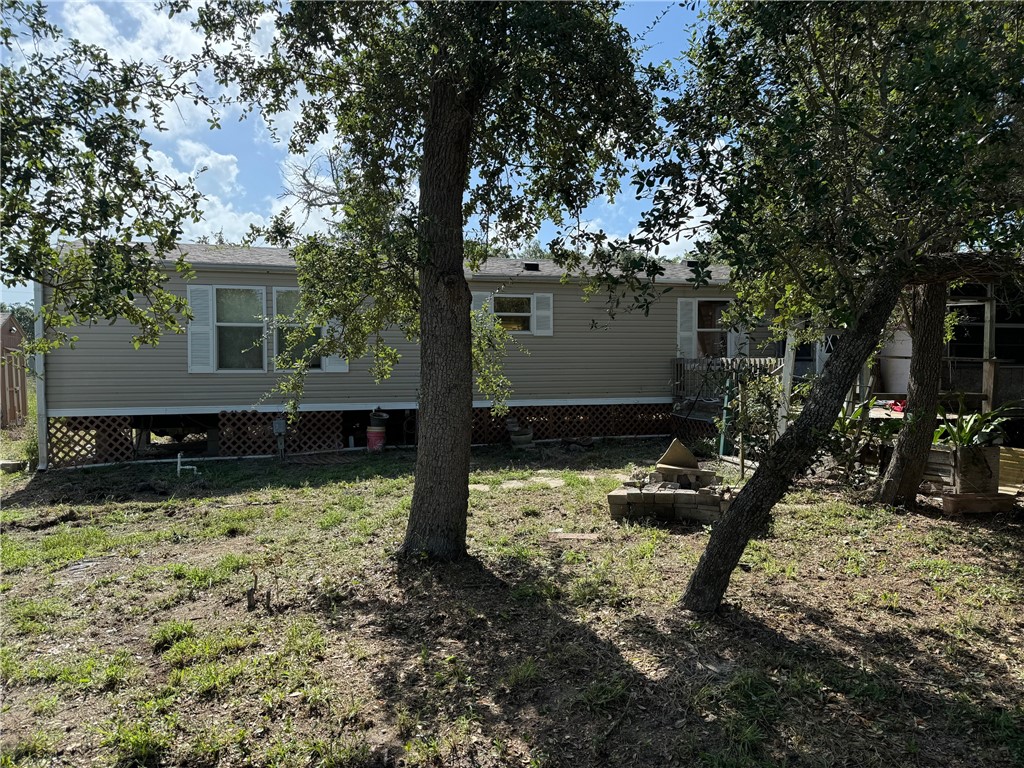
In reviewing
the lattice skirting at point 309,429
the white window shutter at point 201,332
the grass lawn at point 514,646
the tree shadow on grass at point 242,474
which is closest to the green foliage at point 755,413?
the grass lawn at point 514,646

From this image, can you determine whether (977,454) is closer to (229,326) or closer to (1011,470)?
(1011,470)

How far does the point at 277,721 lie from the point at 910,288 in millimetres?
7207

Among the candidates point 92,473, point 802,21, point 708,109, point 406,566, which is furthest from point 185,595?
point 92,473

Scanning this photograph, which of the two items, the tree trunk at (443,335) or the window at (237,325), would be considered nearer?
the tree trunk at (443,335)

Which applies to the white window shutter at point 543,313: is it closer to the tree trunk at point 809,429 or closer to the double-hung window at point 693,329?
the double-hung window at point 693,329

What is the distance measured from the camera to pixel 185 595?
4.96 meters

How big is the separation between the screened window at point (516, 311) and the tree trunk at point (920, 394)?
6.98 meters

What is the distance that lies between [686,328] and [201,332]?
925cm

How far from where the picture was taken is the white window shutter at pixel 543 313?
13016 mm

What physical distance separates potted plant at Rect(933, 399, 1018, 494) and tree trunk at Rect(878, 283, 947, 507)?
→ 279 mm

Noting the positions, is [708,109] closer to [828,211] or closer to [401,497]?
[828,211]

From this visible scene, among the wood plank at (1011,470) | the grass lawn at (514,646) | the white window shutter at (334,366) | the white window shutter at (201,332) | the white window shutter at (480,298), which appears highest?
the white window shutter at (480,298)

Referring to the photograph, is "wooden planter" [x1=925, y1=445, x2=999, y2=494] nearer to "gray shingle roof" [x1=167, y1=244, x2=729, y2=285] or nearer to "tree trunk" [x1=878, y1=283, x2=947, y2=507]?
"tree trunk" [x1=878, y1=283, x2=947, y2=507]

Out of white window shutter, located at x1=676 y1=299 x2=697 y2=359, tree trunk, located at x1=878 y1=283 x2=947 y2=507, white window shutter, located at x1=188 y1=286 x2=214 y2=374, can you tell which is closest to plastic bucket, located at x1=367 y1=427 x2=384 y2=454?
white window shutter, located at x1=188 y1=286 x2=214 y2=374
